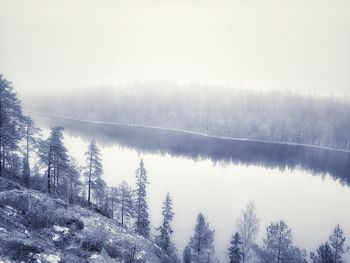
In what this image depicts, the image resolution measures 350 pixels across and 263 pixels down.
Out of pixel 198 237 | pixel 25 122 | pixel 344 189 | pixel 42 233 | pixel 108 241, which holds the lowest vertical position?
pixel 344 189

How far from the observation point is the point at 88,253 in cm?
1681

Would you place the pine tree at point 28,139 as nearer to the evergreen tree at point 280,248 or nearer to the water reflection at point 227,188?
the water reflection at point 227,188

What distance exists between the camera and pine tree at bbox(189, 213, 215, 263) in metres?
32.2

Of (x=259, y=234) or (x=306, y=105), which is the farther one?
(x=306, y=105)

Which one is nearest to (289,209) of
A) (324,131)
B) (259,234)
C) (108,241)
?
(259,234)

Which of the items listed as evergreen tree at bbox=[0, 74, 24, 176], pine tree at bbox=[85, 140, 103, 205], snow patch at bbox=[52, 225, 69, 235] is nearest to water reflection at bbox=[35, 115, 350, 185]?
pine tree at bbox=[85, 140, 103, 205]

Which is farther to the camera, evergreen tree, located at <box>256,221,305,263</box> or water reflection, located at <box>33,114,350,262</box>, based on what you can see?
water reflection, located at <box>33,114,350,262</box>

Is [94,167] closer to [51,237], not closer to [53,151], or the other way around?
[53,151]

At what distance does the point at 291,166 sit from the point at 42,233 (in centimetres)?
9966

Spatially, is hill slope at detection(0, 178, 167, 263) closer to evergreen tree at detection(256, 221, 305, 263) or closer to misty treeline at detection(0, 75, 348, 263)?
misty treeline at detection(0, 75, 348, 263)

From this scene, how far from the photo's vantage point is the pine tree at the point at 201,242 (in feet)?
105

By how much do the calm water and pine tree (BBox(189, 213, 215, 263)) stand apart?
359 cm

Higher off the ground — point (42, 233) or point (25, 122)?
point (25, 122)

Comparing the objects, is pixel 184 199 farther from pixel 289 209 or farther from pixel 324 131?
pixel 324 131
